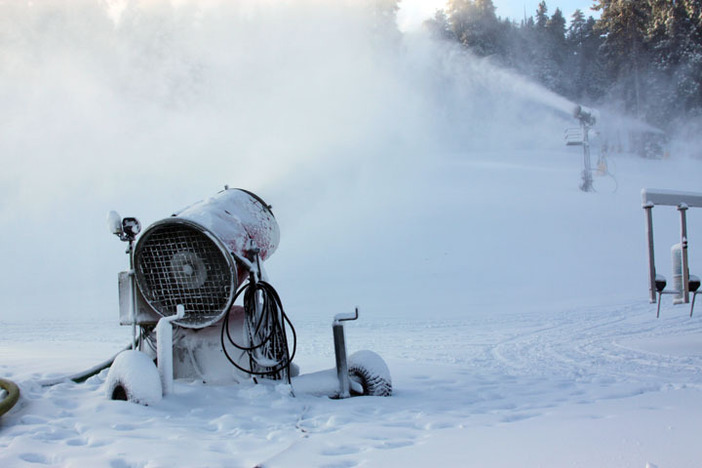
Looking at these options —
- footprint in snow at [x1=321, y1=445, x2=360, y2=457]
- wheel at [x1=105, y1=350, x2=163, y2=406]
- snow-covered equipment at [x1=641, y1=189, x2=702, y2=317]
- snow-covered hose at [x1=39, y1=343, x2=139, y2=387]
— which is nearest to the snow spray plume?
snow-covered hose at [x1=39, y1=343, x2=139, y2=387]

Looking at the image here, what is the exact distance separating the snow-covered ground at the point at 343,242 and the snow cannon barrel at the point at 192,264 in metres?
0.58

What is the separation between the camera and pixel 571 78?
1722 inches

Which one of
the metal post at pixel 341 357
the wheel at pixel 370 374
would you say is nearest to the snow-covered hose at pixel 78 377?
the metal post at pixel 341 357

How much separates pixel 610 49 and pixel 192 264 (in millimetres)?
37528

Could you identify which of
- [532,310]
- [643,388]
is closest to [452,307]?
[532,310]

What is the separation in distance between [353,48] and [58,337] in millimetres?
26686

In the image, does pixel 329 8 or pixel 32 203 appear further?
pixel 329 8

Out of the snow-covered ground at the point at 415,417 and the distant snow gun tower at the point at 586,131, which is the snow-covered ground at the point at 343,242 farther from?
the distant snow gun tower at the point at 586,131

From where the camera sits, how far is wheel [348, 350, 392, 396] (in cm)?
470

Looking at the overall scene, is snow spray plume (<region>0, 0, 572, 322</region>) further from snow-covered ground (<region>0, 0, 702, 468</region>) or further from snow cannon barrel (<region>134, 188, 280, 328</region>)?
snow cannon barrel (<region>134, 188, 280, 328</region>)

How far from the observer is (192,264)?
4535 mm

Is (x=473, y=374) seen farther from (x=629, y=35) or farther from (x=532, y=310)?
(x=629, y=35)

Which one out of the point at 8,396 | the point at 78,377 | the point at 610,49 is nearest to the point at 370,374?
the point at 78,377

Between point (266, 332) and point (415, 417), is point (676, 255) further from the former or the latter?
point (266, 332)
